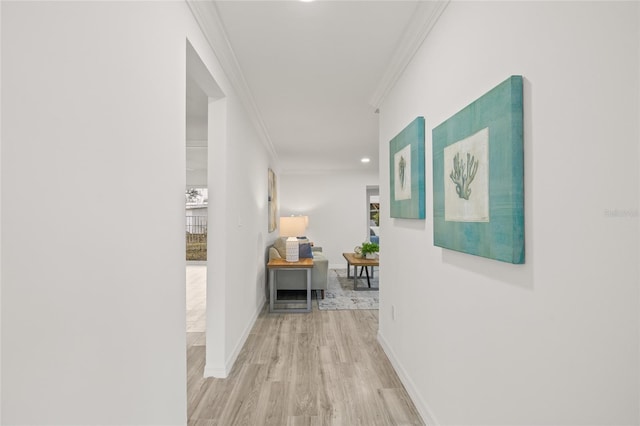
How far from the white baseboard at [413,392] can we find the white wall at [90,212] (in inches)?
56.0

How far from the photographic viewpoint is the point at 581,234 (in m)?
0.91

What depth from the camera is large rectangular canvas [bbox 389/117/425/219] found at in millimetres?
2082

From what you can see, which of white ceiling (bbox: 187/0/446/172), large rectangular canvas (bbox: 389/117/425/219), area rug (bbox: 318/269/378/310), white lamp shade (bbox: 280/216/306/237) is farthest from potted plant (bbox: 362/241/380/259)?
large rectangular canvas (bbox: 389/117/425/219)

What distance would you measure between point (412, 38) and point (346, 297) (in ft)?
12.7

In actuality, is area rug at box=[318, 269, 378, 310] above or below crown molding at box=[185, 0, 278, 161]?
below

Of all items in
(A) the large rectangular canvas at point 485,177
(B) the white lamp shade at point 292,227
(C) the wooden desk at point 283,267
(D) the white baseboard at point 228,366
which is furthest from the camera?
(B) the white lamp shade at point 292,227

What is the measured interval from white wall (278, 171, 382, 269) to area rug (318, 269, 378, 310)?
5.50ft

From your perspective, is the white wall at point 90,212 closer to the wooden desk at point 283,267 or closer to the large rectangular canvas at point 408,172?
the large rectangular canvas at point 408,172

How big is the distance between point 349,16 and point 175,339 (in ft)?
6.64

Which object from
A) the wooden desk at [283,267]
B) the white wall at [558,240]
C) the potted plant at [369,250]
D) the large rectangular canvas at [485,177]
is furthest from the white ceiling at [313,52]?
the potted plant at [369,250]

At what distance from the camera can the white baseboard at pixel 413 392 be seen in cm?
195

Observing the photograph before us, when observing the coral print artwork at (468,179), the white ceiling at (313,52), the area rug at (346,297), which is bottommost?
→ the area rug at (346,297)

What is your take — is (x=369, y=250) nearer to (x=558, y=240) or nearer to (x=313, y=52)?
(x=313, y=52)

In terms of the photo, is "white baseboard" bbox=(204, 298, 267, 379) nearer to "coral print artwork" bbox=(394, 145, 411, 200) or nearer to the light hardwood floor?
the light hardwood floor
